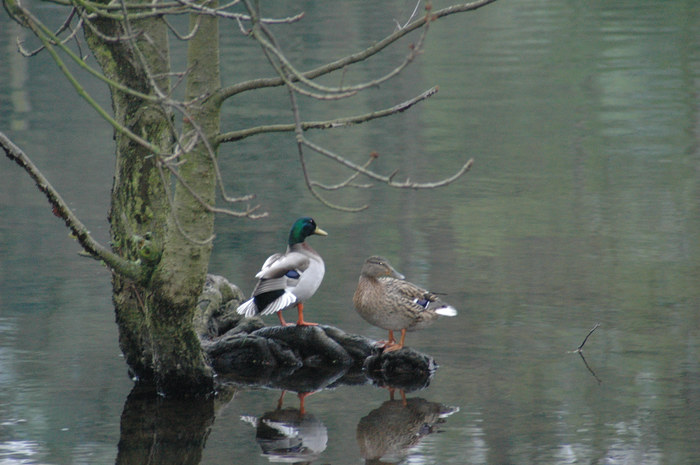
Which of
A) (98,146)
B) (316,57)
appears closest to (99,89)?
(316,57)

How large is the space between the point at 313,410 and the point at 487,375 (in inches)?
47.4

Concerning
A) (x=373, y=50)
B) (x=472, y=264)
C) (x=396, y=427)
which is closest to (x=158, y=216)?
(x=396, y=427)

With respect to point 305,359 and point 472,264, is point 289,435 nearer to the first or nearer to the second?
point 305,359

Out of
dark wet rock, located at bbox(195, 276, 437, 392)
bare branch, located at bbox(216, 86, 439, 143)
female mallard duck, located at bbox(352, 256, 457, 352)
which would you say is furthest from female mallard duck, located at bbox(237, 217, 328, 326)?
bare branch, located at bbox(216, 86, 439, 143)

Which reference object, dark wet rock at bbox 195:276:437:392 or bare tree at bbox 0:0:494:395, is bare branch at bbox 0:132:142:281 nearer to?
bare tree at bbox 0:0:494:395

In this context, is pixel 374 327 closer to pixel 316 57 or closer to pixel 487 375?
pixel 487 375

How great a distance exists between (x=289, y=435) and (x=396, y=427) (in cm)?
63

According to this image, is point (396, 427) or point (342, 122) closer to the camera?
point (342, 122)

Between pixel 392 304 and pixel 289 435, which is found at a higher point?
pixel 392 304

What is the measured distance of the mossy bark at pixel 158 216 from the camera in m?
7.33

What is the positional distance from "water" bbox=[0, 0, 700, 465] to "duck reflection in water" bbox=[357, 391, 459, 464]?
96 mm

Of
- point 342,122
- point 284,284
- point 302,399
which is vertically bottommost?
point 302,399

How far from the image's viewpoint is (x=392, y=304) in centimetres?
831

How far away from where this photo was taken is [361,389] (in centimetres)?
784
